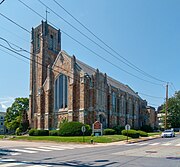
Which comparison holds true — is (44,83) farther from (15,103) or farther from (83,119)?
(15,103)

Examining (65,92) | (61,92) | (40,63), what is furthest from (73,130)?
(40,63)

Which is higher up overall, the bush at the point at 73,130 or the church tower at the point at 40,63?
the church tower at the point at 40,63

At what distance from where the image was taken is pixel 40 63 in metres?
57.8

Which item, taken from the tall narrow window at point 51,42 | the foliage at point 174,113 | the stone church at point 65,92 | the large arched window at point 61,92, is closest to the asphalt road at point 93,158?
the stone church at point 65,92

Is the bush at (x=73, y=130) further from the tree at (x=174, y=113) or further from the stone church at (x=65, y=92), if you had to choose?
the tree at (x=174, y=113)

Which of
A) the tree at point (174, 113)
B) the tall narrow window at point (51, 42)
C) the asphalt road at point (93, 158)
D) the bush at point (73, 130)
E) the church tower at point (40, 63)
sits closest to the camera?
the asphalt road at point (93, 158)

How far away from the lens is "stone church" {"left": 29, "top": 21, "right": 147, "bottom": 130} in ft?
162

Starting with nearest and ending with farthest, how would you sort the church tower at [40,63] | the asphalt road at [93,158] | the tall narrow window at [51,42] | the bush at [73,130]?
the asphalt road at [93,158] < the bush at [73,130] < the church tower at [40,63] < the tall narrow window at [51,42]

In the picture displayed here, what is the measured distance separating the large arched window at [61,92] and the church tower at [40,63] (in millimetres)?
3632

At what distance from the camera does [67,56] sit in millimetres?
53000

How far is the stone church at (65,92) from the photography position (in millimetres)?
49250

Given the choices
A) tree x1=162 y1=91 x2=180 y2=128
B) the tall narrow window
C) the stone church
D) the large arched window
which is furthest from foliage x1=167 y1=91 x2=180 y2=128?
the large arched window

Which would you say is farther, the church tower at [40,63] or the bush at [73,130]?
the church tower at [40,63]

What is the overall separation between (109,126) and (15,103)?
114 ft
